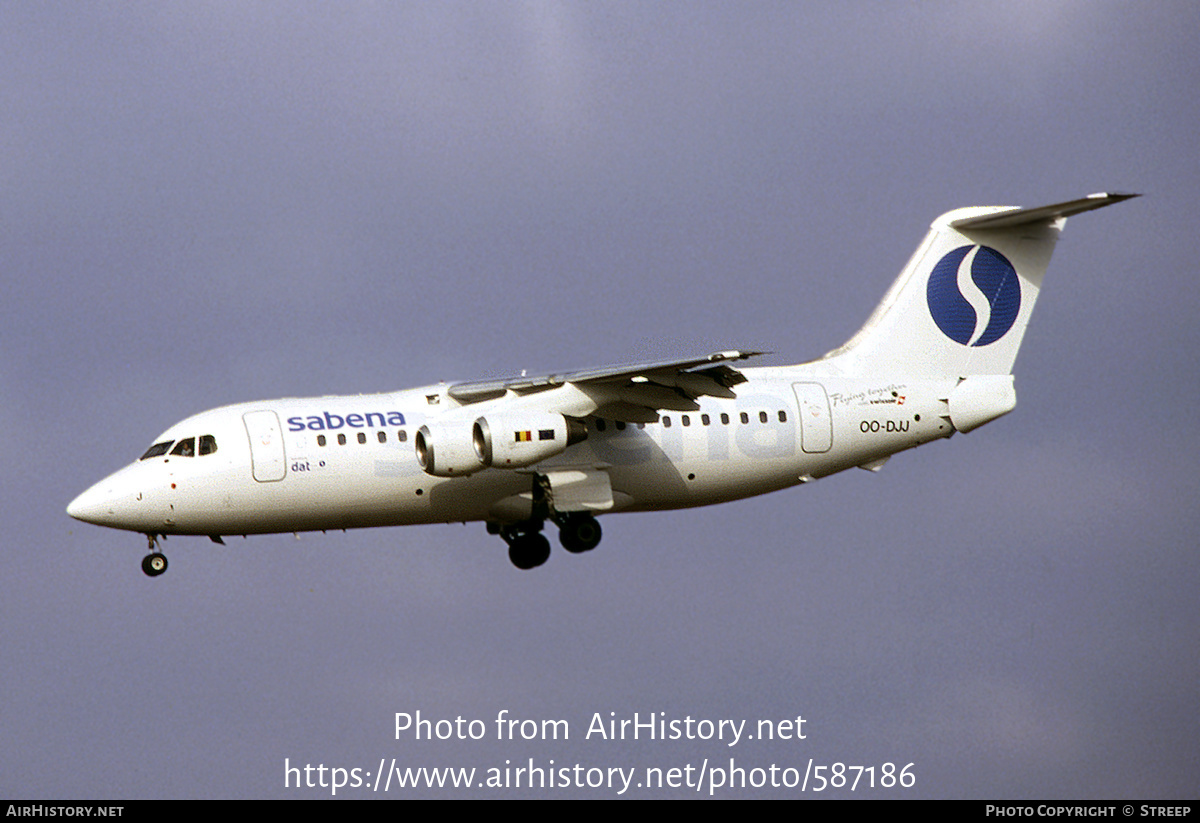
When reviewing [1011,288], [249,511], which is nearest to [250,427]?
[249,511]

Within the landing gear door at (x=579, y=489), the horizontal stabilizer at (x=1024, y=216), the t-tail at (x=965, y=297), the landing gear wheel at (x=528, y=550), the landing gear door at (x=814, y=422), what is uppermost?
the horizontal stabilizer at (x=1024, y=216)

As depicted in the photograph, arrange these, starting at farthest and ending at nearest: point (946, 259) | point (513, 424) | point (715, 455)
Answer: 1. point (946, 259)
2. point (715, 455)
3. point (513, 424)

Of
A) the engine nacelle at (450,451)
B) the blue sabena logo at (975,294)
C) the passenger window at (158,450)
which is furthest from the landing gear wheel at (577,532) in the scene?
the blue sabena logo at (975,294)

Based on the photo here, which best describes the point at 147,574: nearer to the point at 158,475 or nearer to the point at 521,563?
the point at 158,475

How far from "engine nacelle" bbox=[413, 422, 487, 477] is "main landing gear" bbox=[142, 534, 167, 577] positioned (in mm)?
4483

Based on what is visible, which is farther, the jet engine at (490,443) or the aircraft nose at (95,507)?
the aircraft nose at (95,507)

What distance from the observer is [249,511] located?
2712 cm

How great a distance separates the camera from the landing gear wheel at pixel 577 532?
2861cm

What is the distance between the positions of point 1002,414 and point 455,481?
9567mm

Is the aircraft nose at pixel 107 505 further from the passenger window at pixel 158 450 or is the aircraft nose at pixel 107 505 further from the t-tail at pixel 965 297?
the t-tail at pixel 965 297

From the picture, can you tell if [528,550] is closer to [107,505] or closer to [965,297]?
[107,505]

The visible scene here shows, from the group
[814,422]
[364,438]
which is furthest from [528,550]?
[814,422]

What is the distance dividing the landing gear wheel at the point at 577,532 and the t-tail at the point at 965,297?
5.28 m

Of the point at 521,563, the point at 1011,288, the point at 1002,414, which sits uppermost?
the point at 1011,288
